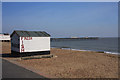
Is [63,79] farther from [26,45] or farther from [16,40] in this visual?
[16,40]

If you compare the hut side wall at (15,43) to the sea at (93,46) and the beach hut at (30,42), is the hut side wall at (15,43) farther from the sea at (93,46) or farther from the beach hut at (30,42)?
the sea at (93,46)

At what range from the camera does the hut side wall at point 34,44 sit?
513 inches

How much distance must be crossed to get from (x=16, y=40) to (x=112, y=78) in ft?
32.2

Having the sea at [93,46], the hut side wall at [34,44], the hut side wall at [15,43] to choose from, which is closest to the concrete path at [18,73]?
the hut side wall at [34,44]

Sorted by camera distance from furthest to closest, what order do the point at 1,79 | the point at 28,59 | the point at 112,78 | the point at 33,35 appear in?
the point at 33,35
the point at 28,59
the point at 112,78
the point at 1,79

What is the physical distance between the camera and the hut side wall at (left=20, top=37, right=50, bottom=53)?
13.0 metres

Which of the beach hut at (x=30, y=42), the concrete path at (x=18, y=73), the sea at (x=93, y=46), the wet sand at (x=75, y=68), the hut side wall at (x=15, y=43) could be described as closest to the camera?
the concrete path at (x=18, y=73)

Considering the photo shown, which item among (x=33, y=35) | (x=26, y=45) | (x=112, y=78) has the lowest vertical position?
(x=112, y=78)

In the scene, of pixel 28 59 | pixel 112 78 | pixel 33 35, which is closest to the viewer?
pixel 112 78

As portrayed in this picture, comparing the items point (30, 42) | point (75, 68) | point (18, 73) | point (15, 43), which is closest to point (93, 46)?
point (30, 42)

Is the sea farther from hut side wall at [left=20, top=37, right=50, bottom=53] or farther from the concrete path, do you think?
the concrete path

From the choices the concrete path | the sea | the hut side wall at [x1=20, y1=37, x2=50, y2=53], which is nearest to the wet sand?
the concrete path

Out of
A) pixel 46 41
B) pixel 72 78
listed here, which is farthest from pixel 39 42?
pixel 72 78

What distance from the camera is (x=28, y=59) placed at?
12.9 meters
